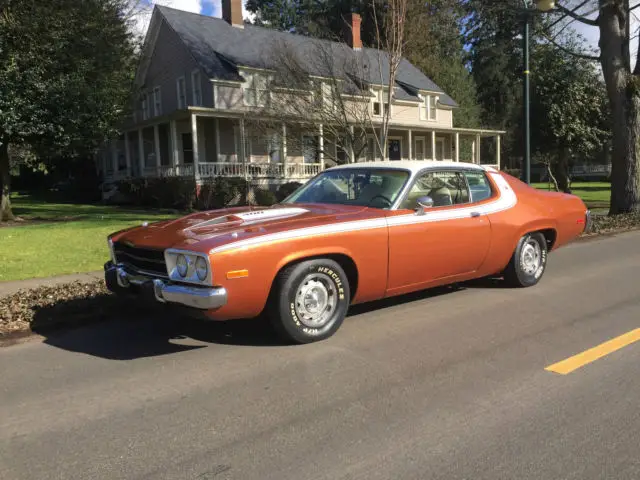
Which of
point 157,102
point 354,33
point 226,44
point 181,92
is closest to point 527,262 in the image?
point 226,44

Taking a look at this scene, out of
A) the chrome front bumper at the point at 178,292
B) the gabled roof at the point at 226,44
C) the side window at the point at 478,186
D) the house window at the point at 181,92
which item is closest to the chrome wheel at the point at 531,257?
the side window at the point at 478,186

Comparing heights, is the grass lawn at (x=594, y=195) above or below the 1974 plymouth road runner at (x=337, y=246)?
below

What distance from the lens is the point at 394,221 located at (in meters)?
5.45

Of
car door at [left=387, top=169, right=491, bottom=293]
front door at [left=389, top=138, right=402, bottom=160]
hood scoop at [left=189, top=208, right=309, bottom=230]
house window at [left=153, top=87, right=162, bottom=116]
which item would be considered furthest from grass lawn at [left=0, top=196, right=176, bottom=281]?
front door at [left=389, top=138, right=402, bottom=160]

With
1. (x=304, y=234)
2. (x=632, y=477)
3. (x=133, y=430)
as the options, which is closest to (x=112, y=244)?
(x=304, y=234)

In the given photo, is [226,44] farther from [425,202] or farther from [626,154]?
[425,202]

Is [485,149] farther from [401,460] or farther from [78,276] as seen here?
[401,460]

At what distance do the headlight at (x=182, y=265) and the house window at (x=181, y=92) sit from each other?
81.4ft

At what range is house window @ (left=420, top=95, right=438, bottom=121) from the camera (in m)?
32.7

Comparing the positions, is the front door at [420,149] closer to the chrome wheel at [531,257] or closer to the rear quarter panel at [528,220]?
the rear quarter panel at [528,220]

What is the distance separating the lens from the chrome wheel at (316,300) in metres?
4.90

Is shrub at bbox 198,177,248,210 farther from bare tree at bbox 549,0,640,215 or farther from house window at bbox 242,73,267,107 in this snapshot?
bare tree at bbox 549,0,640,215

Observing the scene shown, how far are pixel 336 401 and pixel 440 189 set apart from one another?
312 cm

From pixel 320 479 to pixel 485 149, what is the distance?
57.5 m
